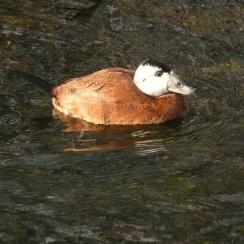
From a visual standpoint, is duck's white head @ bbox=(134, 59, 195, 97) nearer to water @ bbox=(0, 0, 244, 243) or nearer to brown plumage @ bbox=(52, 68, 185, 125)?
brown plumage @ bbox=(52, 68, 185, 125)

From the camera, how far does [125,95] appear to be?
10250 mm

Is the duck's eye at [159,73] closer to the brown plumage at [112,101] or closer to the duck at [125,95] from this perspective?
the duck at [125,95]

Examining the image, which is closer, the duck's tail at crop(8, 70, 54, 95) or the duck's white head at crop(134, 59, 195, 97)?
the duck's white head at crop(134, 59, 195, 97)

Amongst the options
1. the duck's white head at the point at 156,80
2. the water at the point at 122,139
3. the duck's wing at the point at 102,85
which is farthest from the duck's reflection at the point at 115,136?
the duck's white head at the point at 156,80

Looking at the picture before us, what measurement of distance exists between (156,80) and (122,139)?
1.08 metres

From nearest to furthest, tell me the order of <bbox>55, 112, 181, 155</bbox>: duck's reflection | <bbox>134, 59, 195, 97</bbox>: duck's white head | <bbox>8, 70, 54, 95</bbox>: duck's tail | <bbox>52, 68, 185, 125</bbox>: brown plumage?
<bbox>55, 112, 181, 155</bbox>: duck's reflection → <bbox>52, 68, 185, 125</bbox>: brown plumage → <bbox>134, 59, 195, 97</bbox>: duck's white head → <bbox>8, 70, 54, 95</bbox>: duck's tail

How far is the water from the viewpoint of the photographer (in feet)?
25.2

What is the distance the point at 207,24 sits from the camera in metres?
12.5

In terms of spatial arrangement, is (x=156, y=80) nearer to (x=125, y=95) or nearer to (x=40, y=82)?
(x=125, y=95)

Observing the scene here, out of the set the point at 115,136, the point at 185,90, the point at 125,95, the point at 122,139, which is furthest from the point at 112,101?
the point at 185,90

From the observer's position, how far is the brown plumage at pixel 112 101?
33.5 feet

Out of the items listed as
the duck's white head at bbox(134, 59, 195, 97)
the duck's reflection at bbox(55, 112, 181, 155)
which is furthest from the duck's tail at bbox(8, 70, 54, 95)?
the duck's white head at bbox(134, 59, 195, 97)

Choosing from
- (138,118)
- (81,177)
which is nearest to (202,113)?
(138,118)

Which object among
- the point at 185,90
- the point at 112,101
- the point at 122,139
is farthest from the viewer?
the point at 185,90
